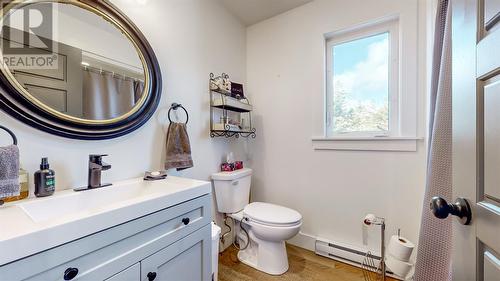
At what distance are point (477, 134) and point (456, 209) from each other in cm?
21

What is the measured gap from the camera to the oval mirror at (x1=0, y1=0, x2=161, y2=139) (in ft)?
2.71

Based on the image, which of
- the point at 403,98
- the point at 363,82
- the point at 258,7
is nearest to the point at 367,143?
the point at 403,98

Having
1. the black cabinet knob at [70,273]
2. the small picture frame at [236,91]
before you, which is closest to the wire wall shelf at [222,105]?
the small picture frame at [236,91]

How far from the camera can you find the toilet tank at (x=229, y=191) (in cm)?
169

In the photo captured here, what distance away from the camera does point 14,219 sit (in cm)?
60

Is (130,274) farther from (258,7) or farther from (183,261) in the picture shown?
(258,7)

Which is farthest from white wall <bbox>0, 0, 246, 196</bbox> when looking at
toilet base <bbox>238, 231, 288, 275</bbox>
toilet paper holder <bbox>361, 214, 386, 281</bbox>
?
toilet paper holder <bbox>361, 214, 386, 281</bbox>

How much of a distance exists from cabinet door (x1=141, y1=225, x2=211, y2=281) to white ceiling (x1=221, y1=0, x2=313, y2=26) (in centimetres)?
189

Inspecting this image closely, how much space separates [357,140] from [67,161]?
1.86m

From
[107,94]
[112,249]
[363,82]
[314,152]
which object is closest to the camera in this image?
[112,249]

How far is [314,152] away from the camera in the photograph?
6.09 ft

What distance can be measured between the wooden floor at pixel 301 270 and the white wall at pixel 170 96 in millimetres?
750

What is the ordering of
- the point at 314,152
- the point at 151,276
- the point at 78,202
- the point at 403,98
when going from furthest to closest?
the point at 314,152, the point at 403,98, the point at 78,202, the point at 151,276

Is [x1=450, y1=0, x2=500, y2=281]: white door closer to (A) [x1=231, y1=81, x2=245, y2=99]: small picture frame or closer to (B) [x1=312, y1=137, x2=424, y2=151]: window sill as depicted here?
(B) [x1=312, y1=137, x2=424, y2=151]: window sill
